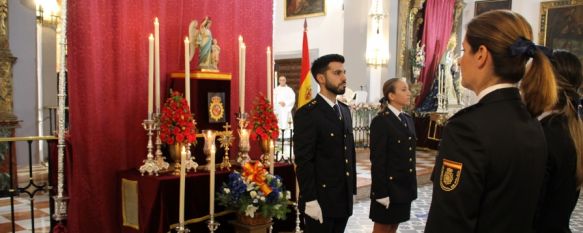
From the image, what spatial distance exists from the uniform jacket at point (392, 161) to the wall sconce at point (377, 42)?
25.0 feet

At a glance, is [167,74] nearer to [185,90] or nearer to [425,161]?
[185,90]

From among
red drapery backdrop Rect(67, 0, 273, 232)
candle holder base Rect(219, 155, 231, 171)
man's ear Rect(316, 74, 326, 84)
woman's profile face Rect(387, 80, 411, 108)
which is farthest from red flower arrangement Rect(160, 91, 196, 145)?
woman's profile face Rect(387, 80, 411, 108)

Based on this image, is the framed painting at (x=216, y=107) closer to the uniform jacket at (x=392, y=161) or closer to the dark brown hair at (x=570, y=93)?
the uniform jacket at (x=392, y=161)

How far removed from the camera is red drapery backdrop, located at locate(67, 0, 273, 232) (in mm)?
3055

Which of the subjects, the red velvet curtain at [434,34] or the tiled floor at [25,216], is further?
→ the red velvet curtain at [434,34]

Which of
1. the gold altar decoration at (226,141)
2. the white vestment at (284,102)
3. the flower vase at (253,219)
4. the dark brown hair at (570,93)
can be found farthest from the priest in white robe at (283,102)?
the dark brown hair at (570,93)

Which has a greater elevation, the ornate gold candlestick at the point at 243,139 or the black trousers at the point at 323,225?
the ornate gold candlestick at the point at 243,139

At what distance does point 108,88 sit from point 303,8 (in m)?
10.1

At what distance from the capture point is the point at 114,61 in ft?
10.5

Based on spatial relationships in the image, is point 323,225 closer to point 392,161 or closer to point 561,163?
point 392,161

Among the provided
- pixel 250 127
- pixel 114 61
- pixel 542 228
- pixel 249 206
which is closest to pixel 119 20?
pixel 114 61

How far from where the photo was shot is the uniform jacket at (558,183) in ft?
4.85

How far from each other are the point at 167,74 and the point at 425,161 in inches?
260

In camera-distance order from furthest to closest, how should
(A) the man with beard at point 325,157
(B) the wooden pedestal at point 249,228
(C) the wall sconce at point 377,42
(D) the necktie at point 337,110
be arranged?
(C) the wall sconce at point 377,42 → (B) the wooden pedestal at point 249,228 → (D) the necktie at point 337,110 → (A) the man with beard at point 325,157
